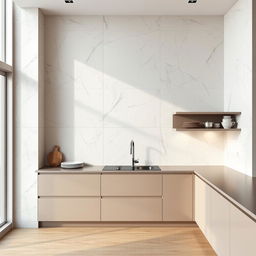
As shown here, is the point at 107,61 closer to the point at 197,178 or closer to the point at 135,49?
the point at 135,49

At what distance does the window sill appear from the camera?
163 inches

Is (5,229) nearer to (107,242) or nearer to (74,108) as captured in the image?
(107,242)

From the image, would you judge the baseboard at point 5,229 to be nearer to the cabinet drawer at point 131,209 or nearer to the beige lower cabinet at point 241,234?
the cabinet drawer at point 131,209

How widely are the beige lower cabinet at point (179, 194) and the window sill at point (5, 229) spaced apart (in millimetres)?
1912

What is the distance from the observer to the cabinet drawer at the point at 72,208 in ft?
14.6

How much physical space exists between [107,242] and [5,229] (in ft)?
4.10

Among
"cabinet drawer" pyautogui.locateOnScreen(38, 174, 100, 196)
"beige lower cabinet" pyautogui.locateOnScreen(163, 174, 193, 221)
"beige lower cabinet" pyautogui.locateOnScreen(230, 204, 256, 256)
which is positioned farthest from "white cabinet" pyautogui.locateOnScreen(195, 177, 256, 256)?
"cabinet drawer" pyautogui.locateOnScreen(38, 174, 100, 196)

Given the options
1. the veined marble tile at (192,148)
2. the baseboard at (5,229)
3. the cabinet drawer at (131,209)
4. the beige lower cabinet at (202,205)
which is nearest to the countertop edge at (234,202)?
the beige lower cabinet at (202,205)

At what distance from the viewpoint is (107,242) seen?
3965mm

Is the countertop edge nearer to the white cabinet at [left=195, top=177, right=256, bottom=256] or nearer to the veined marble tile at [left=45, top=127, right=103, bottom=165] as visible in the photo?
the white cabinet at [left=195, top=177, right=256, bottom=256]

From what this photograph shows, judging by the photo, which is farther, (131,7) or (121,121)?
(121,121)

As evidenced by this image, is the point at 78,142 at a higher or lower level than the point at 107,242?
higher

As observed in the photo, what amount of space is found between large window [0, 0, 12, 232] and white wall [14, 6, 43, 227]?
0.09m

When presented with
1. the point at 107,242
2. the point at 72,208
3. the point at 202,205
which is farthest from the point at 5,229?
the point at 202,205
